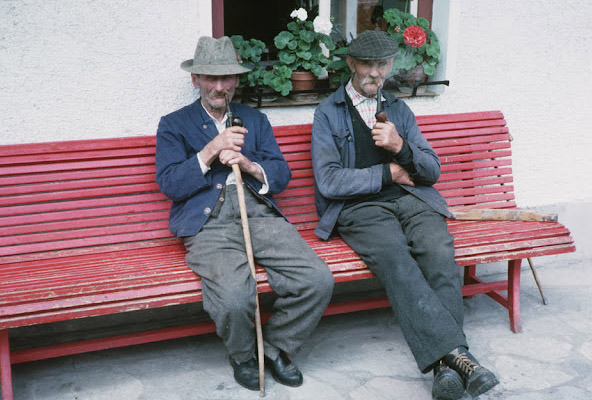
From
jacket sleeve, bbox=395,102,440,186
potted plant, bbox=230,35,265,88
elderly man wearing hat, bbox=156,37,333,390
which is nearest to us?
elderly man wearing hat, bbox=156,37,333,390

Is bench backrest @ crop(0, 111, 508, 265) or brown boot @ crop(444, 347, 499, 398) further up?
bench backrest @ crop(0, 111, 508, 265)

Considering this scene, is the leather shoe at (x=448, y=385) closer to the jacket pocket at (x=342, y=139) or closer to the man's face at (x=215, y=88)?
the jacket pocket at (x=342, y=139)

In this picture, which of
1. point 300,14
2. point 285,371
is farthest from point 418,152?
point 285,371

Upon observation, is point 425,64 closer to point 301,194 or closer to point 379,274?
point 301,194

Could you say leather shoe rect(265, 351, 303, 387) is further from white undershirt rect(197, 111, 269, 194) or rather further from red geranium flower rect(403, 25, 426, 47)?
red geranium flower rect(403, 25, 426, 47)

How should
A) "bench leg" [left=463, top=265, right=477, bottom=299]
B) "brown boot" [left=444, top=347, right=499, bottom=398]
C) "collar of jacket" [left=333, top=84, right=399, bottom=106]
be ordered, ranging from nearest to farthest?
"brown boot" [left=444, top=347, right=499, bottom=398] < "collar of jacket" [left=333, top=84, right=399, bottom=106] < "bench leg" [left=463, top=265, right=477, bottom=299]

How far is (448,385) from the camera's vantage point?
8.43ft

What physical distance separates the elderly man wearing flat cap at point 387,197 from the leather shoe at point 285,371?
22.7 inches

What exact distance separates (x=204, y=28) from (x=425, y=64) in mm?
1426

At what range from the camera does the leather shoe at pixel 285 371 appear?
9.59 ft

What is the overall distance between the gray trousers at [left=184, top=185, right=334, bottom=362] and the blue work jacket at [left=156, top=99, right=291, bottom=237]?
0.10 meters

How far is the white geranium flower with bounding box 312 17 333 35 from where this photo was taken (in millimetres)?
3637

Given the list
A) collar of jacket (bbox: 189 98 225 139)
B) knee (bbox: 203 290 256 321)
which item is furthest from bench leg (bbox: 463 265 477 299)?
→ collar of jacket (bbox: 189 98 225 139)

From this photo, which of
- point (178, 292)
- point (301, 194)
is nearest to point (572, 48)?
point (301, 194)
